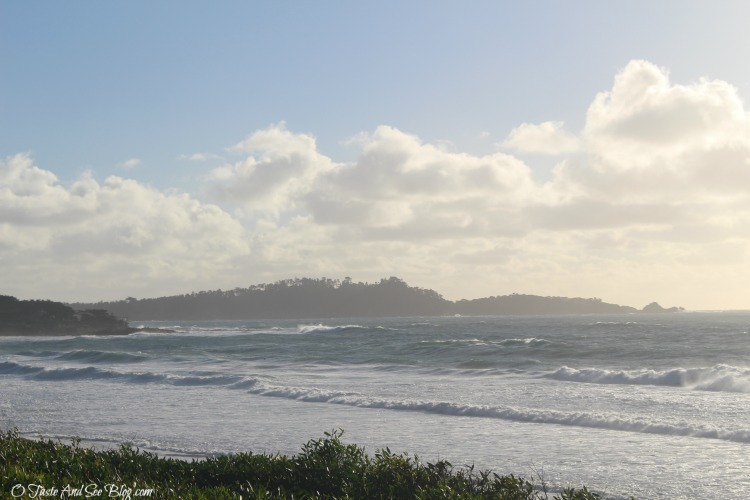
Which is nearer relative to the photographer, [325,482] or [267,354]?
[325,482]

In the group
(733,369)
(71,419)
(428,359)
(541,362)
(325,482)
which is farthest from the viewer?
(428,359)

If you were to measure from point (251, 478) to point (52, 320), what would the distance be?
→ 123853 millimetres

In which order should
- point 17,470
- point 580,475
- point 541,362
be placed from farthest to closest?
point 541,362 < point 580,475 < point 17,470

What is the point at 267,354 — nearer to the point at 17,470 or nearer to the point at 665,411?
the point at 665,411

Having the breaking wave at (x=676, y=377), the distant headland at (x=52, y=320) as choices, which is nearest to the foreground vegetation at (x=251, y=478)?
the breaking wave at (x=676, y=377)

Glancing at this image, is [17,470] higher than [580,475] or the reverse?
higher

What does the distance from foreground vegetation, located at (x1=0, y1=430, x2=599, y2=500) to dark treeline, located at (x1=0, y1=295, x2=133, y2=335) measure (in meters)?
110

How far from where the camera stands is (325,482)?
33.8 ft

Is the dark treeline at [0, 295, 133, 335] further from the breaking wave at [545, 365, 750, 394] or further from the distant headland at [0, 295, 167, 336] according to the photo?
the breaking wave at [545, 365, 750, 394]

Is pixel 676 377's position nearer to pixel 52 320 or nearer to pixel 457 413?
pixel 457 413

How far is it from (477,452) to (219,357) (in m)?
37.3

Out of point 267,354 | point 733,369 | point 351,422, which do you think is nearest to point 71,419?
point 351,422

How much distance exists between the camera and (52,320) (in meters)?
122

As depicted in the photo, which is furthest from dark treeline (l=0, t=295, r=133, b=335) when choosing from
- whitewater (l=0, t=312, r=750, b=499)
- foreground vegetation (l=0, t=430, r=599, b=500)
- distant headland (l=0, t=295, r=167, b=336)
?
foreground vegetation (l=0, t=430, r=599, b=500)
